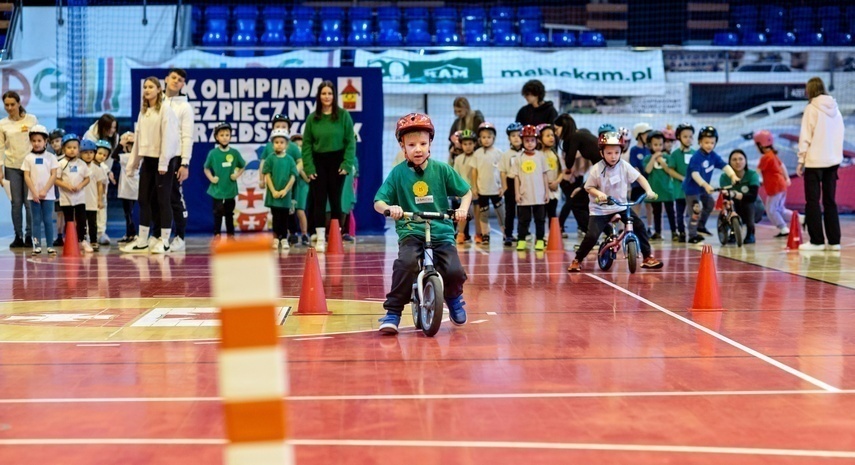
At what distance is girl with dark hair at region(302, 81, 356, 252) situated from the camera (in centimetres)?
1259

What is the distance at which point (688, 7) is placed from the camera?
2528 centimetres

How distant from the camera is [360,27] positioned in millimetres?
24422

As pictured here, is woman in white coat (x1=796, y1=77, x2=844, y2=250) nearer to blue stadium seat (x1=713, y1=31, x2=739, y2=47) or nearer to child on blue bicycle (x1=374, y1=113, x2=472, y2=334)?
child on blue bicycle (x1=374, y1=113, x2=472, y2=334)

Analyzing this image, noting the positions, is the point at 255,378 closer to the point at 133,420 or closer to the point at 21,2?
the point at 133,420

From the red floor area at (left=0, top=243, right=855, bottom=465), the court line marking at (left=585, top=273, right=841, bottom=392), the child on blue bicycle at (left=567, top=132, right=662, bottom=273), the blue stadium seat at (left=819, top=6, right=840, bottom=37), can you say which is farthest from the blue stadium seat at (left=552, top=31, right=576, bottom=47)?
the red floor area at (left=0, top=243, right=855, bottom=465)

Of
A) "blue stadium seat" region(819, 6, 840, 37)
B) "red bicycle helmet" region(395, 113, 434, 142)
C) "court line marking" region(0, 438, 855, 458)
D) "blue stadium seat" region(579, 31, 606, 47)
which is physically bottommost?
"court line marking" region(0, 438, 855, 458)

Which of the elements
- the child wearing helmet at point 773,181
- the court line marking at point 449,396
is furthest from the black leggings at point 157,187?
the child wearing helmet at point 773,181

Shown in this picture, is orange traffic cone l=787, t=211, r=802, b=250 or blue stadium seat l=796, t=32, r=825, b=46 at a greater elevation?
blue stadium seat l=796, t=32, r=825, b=46

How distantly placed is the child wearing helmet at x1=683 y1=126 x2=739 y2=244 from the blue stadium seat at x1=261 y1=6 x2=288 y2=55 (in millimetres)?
10491

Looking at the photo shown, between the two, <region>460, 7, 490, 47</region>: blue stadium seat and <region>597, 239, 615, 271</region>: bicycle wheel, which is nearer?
<region>597, 239, 615, 271</region>: bicycle wheel

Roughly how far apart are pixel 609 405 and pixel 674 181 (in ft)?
35.7

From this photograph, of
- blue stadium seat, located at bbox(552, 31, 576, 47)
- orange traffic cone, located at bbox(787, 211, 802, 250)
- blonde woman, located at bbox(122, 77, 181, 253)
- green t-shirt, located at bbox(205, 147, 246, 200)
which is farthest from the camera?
blue stadium seat, located at bbox(552, 31, 576, 47)

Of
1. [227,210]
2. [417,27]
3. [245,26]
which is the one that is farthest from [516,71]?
[227,210]

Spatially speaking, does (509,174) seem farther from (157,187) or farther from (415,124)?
(415,124)
